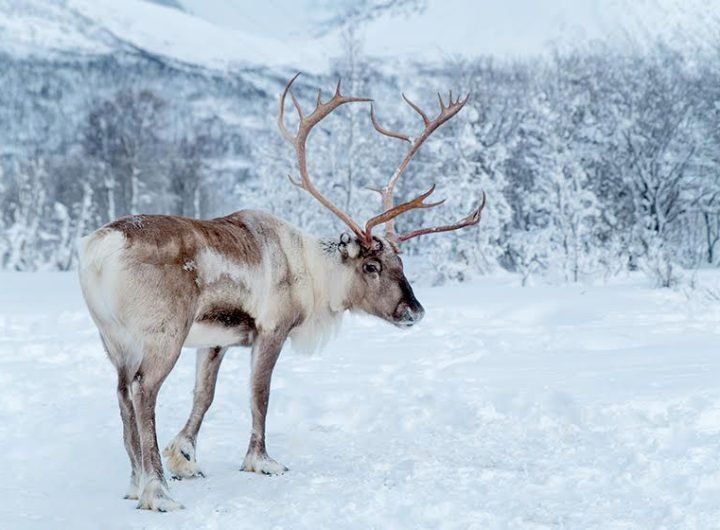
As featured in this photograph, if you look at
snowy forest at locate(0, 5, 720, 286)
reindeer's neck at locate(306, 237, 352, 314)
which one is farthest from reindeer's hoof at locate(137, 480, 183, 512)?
snowy forest at locate(0, 5, 720, 286)

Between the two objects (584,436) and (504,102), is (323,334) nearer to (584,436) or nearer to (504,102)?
(584,436)

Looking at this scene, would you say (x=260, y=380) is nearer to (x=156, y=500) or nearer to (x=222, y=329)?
(x=222, y=329)

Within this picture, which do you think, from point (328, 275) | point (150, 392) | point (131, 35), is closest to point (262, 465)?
point (150, 392)

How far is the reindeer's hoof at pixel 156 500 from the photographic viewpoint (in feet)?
13.7

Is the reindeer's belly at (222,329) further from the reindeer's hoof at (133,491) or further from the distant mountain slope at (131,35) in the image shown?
the distant mountain slope at (131,35)

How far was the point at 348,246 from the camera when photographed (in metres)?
5.64

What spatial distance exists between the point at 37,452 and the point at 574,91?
26.9 meters

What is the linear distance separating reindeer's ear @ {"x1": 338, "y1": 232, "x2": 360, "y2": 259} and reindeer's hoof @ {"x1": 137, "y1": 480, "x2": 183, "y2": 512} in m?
2.00

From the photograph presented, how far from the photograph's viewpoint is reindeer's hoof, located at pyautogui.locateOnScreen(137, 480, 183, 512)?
4172 millimetres

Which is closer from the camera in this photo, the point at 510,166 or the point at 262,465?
the point at 262,465

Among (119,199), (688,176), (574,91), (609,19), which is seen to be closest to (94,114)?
(119,199)

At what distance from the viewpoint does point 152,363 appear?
4.37 meters

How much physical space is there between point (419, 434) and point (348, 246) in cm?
128

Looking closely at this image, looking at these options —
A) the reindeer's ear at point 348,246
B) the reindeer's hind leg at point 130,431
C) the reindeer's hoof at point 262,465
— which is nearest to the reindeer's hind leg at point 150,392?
the reindeer's hind leg at point 130,431
